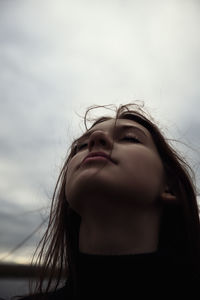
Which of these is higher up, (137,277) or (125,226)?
(125,226)

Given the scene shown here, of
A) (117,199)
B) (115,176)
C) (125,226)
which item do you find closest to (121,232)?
(125,226)

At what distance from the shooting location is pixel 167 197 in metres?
2.11

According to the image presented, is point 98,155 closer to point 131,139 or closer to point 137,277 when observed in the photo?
point 131,139

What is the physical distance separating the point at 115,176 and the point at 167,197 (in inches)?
18.1

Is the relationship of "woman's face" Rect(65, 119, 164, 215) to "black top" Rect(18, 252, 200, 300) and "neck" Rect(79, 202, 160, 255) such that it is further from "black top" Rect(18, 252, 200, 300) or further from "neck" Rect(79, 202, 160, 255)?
"black top" Rect(18, 252, 200, 300)

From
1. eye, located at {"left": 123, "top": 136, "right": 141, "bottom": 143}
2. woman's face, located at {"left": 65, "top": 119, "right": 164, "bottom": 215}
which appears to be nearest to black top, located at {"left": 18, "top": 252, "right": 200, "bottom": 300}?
woman's face, located at {"left": 65, "top": 119, "right": 164, "bottom": 215}

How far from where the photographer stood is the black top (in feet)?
5.74

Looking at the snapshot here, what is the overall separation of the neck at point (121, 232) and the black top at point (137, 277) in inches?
2.0

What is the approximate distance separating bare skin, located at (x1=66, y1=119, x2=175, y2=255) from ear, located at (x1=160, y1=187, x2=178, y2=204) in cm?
5

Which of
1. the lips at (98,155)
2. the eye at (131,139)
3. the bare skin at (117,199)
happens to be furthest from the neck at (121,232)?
the eye at (131,139)

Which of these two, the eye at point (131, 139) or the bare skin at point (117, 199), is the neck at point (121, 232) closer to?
the bare skin at point (117, 199)

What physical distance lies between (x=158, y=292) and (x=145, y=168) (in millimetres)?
697

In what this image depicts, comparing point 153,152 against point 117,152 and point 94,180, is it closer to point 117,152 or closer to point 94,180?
point 117,152

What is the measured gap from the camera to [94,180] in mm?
1853
